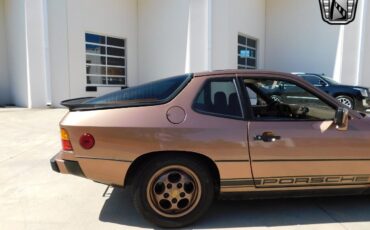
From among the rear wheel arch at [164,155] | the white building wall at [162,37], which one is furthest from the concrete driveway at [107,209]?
the white building wall at [162,37]

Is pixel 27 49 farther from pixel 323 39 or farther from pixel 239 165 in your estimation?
pixel 323 39

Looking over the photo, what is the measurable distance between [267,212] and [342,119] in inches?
50.8

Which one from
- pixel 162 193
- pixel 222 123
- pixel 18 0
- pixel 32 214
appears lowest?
pixel 32 214

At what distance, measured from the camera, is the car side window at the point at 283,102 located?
3.67 m

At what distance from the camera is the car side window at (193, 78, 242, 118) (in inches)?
137

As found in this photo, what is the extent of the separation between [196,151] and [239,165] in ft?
1.51

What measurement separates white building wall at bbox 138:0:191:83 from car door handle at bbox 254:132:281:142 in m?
12.3

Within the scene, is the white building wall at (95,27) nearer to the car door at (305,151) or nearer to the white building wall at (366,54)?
the white building wall at (366,54)

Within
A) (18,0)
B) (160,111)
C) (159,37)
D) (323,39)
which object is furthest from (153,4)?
(160,111)

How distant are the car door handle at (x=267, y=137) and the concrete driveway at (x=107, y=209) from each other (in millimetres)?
881

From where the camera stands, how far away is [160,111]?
3.40 meters

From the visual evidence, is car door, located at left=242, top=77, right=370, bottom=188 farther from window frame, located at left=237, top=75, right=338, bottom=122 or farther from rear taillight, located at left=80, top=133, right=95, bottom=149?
rear taillight, located at left=80, top=133, right=95, bottom=149

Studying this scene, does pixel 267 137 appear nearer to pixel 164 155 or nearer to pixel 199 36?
pixel 164 155

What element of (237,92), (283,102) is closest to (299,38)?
(283,102)
